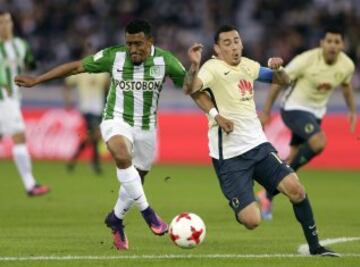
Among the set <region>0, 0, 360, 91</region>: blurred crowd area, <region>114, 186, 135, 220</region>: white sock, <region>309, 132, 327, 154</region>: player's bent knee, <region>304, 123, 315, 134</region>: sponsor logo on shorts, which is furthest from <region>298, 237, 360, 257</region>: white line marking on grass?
<region>0, 0, 360, 91</region>: blurred crowd area

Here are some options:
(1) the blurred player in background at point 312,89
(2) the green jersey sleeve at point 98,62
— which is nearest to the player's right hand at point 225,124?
(2) the green jersey sleeve at point 98,62

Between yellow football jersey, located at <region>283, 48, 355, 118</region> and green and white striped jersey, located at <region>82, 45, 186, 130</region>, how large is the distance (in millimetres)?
3975

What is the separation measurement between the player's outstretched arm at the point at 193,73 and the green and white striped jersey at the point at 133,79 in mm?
686

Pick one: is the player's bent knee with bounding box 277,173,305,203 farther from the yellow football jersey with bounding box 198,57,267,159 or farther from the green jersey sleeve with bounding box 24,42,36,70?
the green jersey sleeve with bounding box 24,42,36,70

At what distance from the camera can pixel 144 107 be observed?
11.0m

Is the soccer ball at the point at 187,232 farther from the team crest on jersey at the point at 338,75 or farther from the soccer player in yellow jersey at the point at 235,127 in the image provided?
the team crest on jersey at the point at 338,75

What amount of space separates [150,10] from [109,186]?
921cm

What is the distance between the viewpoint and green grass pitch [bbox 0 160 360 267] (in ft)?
32.3

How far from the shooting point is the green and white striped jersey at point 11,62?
654 inches

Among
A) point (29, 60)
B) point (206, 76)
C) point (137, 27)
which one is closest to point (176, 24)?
point (29, 60)

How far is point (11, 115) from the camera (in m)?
16.5

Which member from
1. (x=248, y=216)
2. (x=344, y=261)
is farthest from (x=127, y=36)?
(x=344, y=261)

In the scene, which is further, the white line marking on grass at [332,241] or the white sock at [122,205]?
the white sock at [122,205]

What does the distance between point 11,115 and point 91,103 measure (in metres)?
5.65
